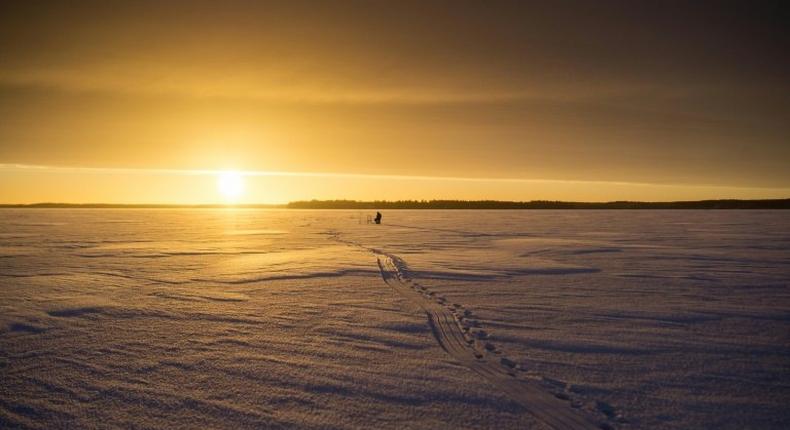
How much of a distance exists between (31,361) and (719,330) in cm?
746

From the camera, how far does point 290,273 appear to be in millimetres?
9469

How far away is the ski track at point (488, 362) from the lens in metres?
3.33

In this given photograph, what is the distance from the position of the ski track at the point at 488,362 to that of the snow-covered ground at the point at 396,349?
2 centimetres

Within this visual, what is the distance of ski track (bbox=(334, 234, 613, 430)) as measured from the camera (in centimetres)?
333

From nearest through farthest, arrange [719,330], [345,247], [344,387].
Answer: [344,387]
[719,330]
[345,247]

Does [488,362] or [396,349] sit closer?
[488,362]

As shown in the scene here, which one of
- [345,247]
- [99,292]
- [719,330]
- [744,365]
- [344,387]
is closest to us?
[344,387]

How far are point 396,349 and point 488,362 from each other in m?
0.98

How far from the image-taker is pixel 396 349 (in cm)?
477

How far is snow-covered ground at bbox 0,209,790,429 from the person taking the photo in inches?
134

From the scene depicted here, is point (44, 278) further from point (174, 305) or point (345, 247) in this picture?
point (345, 247)

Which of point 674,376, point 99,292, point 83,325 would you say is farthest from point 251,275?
point 674,376

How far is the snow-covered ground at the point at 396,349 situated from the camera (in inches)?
134

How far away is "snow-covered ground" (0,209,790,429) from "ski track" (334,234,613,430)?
2cm
